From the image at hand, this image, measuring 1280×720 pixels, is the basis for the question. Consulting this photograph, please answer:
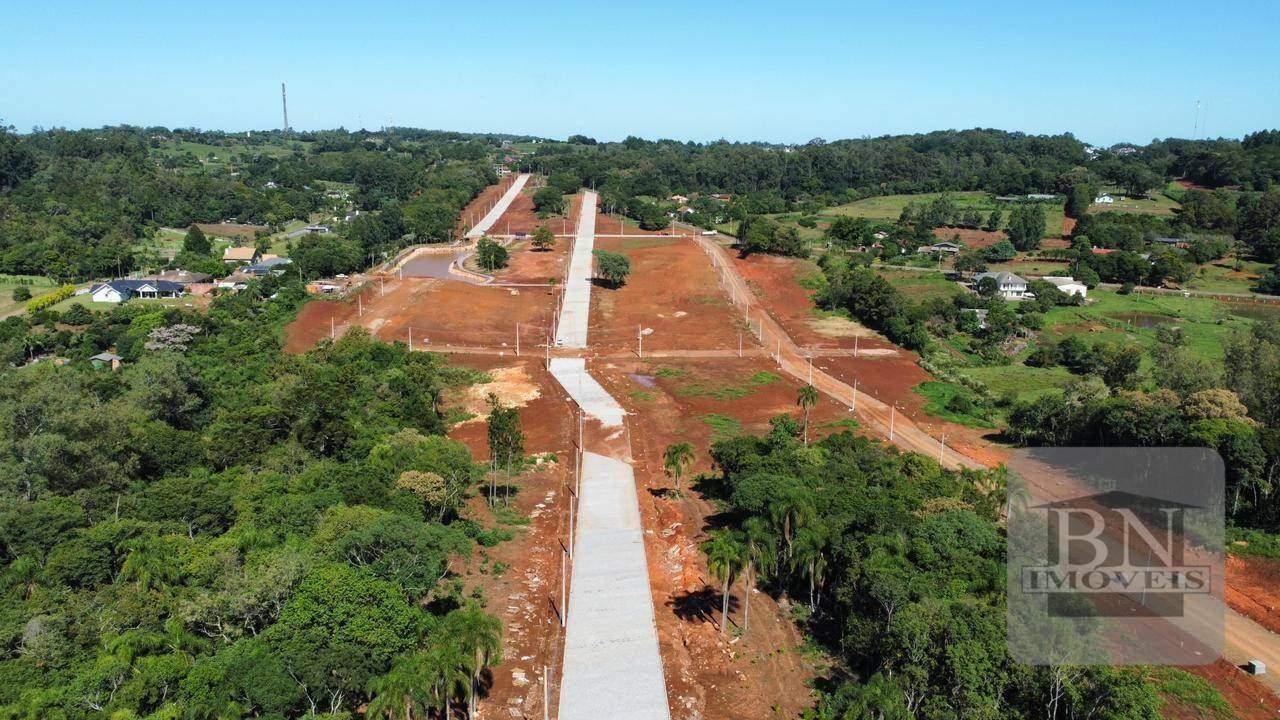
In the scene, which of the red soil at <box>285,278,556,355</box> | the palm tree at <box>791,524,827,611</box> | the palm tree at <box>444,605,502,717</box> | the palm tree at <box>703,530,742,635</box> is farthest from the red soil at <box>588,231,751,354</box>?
the palm tree at <box>444,605,502,717</box>

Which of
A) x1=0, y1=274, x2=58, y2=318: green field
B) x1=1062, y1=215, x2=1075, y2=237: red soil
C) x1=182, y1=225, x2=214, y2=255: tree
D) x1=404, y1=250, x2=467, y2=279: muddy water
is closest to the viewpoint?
x1=0, y1=274, x2=58, y2=318: green field

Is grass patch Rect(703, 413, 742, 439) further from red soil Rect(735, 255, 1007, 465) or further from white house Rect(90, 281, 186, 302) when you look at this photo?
white house Rect(90, 281, 186, 302)

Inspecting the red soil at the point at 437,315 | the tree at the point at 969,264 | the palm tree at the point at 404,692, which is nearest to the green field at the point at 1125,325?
the tree at the point at 969,264

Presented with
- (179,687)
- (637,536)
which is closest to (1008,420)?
(637,536)

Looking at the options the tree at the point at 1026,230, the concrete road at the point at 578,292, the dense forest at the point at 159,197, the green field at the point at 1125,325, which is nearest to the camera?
the green field at the point at 1125,325

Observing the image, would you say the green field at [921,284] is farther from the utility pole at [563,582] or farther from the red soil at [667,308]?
the utility pole at [563,582]
